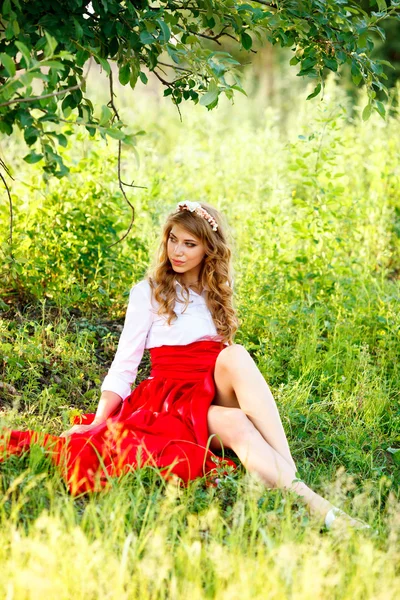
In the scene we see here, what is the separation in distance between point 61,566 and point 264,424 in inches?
38.7

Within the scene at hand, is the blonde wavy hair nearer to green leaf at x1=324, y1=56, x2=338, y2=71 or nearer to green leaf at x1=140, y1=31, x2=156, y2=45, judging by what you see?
green leaf at x1=324, y1=56, x2=338, y2=71

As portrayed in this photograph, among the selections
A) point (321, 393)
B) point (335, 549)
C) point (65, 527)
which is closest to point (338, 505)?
point (335, 549)

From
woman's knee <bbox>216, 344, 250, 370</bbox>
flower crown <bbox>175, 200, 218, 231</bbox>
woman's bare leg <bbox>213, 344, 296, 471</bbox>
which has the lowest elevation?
woman's bare leg <bbox>213, 344, 296, 471</bbox>

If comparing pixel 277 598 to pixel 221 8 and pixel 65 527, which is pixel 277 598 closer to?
pixel 65 527

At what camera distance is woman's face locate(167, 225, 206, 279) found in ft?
9.95

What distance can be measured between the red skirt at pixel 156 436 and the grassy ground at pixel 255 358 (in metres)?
0.06

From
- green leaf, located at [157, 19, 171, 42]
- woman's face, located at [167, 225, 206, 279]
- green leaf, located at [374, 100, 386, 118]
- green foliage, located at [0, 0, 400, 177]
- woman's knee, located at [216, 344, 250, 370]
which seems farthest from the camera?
woman's face, located at [167, 225, 206, 279]

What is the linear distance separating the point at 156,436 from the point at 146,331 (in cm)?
49

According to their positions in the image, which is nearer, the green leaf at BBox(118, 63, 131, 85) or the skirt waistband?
the green leaf at BBox(118, 63, 131, 85)

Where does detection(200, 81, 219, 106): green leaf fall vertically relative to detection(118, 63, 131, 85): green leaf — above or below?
below

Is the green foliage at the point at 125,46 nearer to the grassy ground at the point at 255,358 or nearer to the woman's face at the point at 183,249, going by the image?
the woman's face at the point at 183,249

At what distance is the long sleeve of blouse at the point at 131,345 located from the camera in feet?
9.53

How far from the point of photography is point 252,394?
2.68 m

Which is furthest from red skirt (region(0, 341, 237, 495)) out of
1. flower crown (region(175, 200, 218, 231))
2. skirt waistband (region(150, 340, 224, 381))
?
flower crown (region(175, 200, 218, 231))
